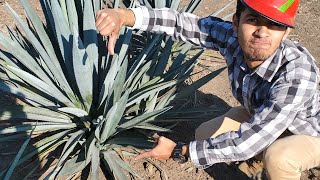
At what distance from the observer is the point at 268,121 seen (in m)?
1.68

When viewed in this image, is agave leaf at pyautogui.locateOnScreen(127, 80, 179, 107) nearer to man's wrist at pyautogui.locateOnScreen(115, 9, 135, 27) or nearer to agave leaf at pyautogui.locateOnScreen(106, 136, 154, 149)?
agave leaf at pyautogui.locateOnScreen(106, 136, 154, 149)

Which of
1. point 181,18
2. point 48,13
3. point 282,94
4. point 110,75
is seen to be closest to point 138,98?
point 110,75

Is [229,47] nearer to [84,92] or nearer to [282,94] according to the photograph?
[282,94]

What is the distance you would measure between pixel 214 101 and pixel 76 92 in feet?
3.42

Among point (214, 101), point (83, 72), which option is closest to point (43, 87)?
point (83, 72)

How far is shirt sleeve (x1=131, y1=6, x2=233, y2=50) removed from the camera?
202 centimetres

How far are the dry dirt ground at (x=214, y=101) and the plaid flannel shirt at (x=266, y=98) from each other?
0.50 metres

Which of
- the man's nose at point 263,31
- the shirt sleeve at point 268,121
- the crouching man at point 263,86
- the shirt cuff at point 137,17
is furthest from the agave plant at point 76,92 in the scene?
the man's nose at point 263,31

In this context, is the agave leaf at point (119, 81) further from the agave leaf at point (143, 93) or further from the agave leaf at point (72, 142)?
the agave leaf at point (72, 142)

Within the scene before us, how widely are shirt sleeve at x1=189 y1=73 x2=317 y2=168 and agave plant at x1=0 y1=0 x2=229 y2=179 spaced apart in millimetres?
424

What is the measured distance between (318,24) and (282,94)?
2.58 meters

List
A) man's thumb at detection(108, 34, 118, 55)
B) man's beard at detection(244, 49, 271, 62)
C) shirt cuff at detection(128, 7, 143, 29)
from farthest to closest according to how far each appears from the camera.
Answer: shirt cuff at detection(128, 7, 143, 29)
man's beard at detection(244, 49, 271, 62)
man's thumb at detection(108, 34, 118, 55)

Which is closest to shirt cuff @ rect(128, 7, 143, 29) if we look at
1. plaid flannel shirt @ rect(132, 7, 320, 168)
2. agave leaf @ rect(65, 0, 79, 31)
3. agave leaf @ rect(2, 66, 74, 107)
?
plaid flannel shirt @ rect(132, 7, 320, 168)

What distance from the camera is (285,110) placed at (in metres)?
1.67
